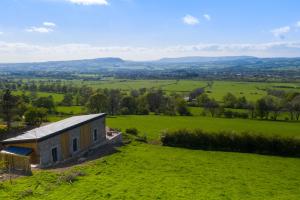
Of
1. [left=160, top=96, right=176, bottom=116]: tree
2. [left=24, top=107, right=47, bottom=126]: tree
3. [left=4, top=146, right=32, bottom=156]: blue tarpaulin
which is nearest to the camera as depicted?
[left=4, top=146, right=32, bottom=156]: blue tarpaulin

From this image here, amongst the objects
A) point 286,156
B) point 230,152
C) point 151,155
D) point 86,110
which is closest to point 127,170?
point 151,155

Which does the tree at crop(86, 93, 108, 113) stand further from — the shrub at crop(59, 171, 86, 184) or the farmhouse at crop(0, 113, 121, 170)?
the shrub at crop(59, 171, 86, 184)

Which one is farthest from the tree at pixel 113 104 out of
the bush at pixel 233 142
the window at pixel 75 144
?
the window at pixel 75 144

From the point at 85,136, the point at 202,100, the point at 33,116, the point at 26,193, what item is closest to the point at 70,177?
the point at 26,193

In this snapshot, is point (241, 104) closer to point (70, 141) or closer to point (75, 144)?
point (75, 144)

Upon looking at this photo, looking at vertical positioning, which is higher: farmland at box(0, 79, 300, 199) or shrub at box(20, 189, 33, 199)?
shrub at box(20, 189, 33, 199)

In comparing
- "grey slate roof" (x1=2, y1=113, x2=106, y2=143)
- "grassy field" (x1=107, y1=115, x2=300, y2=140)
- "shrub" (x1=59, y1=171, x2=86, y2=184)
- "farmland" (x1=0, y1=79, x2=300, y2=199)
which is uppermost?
"grey slate roof" (x1=2, y1=113, x2=106, y2=143)

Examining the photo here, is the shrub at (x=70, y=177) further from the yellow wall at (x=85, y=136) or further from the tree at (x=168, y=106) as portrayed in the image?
the tree at (x=168, y=106)

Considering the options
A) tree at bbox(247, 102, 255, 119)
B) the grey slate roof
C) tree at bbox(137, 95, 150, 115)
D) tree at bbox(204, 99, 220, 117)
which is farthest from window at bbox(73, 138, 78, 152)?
tree at bbox(247, 102, 255, 119)

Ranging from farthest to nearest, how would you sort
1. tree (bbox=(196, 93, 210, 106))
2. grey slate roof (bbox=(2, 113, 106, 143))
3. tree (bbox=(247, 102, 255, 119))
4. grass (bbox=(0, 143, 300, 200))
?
1. tree (bbox=(196, 93, 210, 106))
2. tree (bbox=(247, 102, 255, 119))
3. grey slate roof (bbox=(2, 113, 106, 143))
4. grass (bbox=(0, 143, 300, 200))

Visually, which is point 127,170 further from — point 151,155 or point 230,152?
point 230,152
